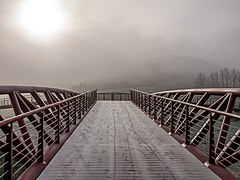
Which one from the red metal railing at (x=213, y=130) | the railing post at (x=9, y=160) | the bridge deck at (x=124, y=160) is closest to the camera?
the railing post at (x=9, y=160)

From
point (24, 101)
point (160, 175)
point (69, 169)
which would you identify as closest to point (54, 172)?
point (69, 169)

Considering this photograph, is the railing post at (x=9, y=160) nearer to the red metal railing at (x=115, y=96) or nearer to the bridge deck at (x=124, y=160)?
the bridge deck at (x=124, y=160)

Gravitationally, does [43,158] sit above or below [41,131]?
below

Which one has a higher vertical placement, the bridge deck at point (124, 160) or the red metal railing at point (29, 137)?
the red metal railing at point (29, 137)

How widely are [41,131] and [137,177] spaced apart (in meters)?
1.77

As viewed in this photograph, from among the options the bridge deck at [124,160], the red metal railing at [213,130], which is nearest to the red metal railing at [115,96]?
the red metal railing at [213,130]

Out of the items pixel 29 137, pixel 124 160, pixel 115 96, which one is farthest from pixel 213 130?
pixel 115 96

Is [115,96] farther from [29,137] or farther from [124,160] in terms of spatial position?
[124,160]

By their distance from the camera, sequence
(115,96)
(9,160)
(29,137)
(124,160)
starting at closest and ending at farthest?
(9,160)
(124,160)
(29,137)
(115,96)

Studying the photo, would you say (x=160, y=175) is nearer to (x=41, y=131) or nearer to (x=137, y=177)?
(x=137, y=177)

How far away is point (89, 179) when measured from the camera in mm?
3611

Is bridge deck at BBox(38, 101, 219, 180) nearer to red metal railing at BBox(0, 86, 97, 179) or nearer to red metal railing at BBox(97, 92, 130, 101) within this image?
red metal railing at BBox(0, 86, 97, 179)

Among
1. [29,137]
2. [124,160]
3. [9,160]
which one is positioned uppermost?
[9,160]

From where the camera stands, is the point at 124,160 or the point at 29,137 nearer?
the point at 124,160
